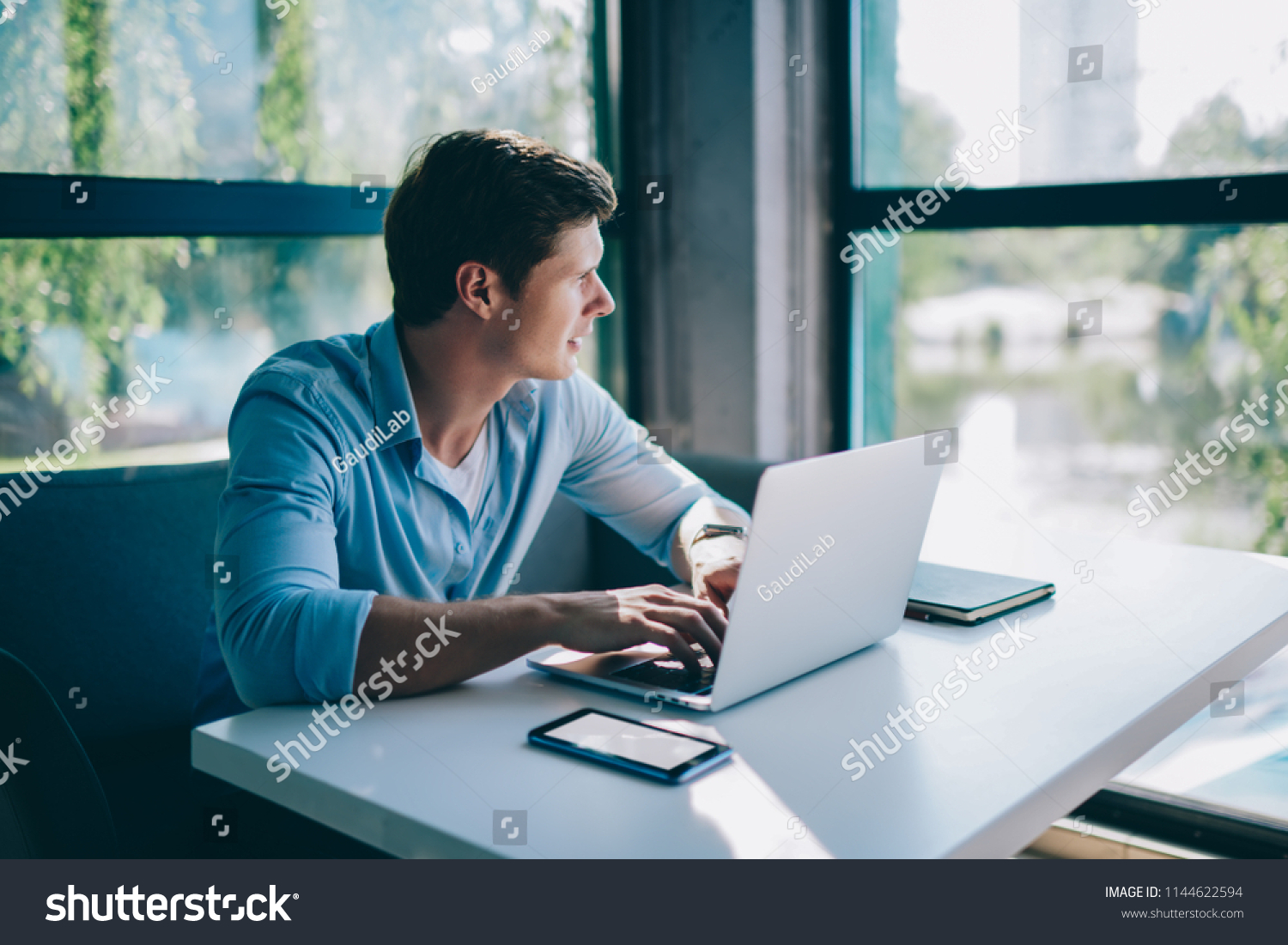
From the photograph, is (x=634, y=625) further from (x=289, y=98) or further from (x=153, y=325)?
(x=289, y=98)

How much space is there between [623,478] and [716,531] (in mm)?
255

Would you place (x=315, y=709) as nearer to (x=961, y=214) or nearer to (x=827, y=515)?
(x=827, y=515)

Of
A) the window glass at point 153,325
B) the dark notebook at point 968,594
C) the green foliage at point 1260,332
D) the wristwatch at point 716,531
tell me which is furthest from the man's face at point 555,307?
the green foliage at point 1260,332

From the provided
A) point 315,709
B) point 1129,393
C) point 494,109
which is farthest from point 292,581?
point 1129,393

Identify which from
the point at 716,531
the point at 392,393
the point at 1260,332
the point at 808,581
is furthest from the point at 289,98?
the point at 1260,332

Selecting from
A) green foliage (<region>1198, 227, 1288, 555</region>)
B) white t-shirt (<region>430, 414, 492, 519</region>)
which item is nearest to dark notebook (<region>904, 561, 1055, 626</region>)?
white t-shirt (<region>430, 414, 492, 519</region>)

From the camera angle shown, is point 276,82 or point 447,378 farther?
point 276,82

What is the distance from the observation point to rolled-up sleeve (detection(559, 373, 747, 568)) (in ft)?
5.42

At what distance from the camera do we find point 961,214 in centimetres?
240

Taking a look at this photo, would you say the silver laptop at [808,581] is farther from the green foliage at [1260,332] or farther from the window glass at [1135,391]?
the green foliage at [1260,332]

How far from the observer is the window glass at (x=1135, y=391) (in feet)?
6.86

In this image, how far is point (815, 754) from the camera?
37.3 inches

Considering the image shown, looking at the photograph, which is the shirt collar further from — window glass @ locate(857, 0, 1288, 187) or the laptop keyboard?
window glass @ locate(857, 0, 1288, 187)
